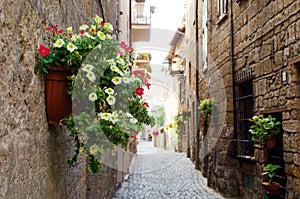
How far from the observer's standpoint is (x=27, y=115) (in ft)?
7.40

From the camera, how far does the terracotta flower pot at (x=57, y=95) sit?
8.22 feet

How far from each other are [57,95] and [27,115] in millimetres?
329

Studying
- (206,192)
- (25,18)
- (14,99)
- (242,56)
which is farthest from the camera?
(206,192)

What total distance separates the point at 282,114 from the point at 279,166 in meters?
0.71

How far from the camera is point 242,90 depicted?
723cm

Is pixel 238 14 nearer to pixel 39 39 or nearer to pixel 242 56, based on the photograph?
pixel 242 56

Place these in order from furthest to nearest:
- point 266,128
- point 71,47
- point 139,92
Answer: point 266,128, point 139,92, point 71,47

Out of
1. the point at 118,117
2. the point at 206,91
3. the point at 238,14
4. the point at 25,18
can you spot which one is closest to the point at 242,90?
the point at 238,14

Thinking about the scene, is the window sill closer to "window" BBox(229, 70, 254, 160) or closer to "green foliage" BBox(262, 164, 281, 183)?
"window" BBox(229, 70, 254, 160)

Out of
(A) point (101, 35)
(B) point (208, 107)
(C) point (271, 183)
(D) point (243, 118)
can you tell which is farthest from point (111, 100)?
(B) point (208, 107)

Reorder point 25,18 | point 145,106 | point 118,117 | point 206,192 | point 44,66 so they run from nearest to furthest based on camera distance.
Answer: point 25,18 → point 44,66 → point 118,117 → point 145,106 → point 206,192

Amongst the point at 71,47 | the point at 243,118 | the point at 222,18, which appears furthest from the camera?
the point at 222,18

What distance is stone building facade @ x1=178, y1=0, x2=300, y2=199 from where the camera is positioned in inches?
187

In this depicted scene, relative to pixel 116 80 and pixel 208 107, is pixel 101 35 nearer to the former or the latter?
pixel 116 80
